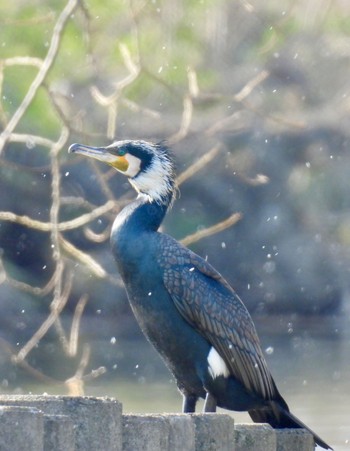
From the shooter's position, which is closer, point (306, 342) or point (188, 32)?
point (188, 32)

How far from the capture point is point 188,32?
56.5ft

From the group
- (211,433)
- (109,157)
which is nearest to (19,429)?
(211,433)

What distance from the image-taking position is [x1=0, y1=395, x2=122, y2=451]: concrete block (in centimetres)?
484

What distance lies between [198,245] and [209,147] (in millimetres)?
2943

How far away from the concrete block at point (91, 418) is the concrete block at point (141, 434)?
0.10m

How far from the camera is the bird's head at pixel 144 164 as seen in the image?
22.0ft

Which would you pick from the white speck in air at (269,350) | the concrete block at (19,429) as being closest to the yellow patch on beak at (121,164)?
the concrete block at (19,429)

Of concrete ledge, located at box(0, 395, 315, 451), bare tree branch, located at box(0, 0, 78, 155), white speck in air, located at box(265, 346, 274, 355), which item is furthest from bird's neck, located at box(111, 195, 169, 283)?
white speck in air, located at box(265, 346, 274, 355)

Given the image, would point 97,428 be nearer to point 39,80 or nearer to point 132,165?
point 132,165

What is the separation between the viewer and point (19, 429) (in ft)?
14.4

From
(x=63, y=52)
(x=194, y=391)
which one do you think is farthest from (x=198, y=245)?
(x=194, y=391)

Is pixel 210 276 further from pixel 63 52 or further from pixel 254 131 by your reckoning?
pixel 254 131

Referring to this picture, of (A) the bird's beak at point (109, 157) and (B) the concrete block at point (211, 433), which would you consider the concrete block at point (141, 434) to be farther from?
(A) the bird's beak at point (109, 157)

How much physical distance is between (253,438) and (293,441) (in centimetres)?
53
